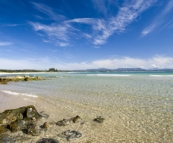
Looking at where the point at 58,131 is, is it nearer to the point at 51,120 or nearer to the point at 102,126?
the point at 51,120

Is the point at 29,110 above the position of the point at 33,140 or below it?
above

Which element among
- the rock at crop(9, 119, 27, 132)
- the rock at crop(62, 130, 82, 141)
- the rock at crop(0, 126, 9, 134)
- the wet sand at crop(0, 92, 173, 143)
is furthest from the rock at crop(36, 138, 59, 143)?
the rock at crop(0, 126, 9, 134)

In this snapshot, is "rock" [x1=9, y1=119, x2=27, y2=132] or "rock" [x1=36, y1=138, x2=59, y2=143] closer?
"rock" [x1=36, y1=138, x2=59, y2=143]

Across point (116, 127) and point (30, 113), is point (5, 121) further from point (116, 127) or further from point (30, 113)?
point (116, 127)

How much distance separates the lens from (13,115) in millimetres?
7488

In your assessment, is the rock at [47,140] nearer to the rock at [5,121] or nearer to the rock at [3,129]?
the rock at [3,129]

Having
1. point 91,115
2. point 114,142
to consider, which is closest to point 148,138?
point 114,142

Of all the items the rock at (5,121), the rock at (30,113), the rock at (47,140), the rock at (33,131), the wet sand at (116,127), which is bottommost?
the wet sand at (116,127)

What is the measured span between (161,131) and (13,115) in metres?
7.44

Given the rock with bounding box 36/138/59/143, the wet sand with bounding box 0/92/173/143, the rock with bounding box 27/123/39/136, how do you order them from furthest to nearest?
the rock with bounding box 27/123/39/136
the wet sand with bounding box 0/92/173/143
the rock with bounding box 36/138/59/143

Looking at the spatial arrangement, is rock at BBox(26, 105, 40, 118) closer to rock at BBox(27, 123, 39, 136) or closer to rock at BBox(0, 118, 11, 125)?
rock at BBox(0, 118, 11, 125)

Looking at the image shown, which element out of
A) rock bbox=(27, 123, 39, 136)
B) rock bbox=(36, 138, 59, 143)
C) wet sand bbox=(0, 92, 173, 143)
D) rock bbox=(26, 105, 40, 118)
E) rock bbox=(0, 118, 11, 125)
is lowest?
wet sand bbox=(0, 92, 173, 143)

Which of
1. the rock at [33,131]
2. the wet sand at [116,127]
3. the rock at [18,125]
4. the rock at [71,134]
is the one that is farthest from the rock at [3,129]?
the rock at [71,134]

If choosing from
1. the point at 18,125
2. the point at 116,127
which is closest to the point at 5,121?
the point at 18,125
